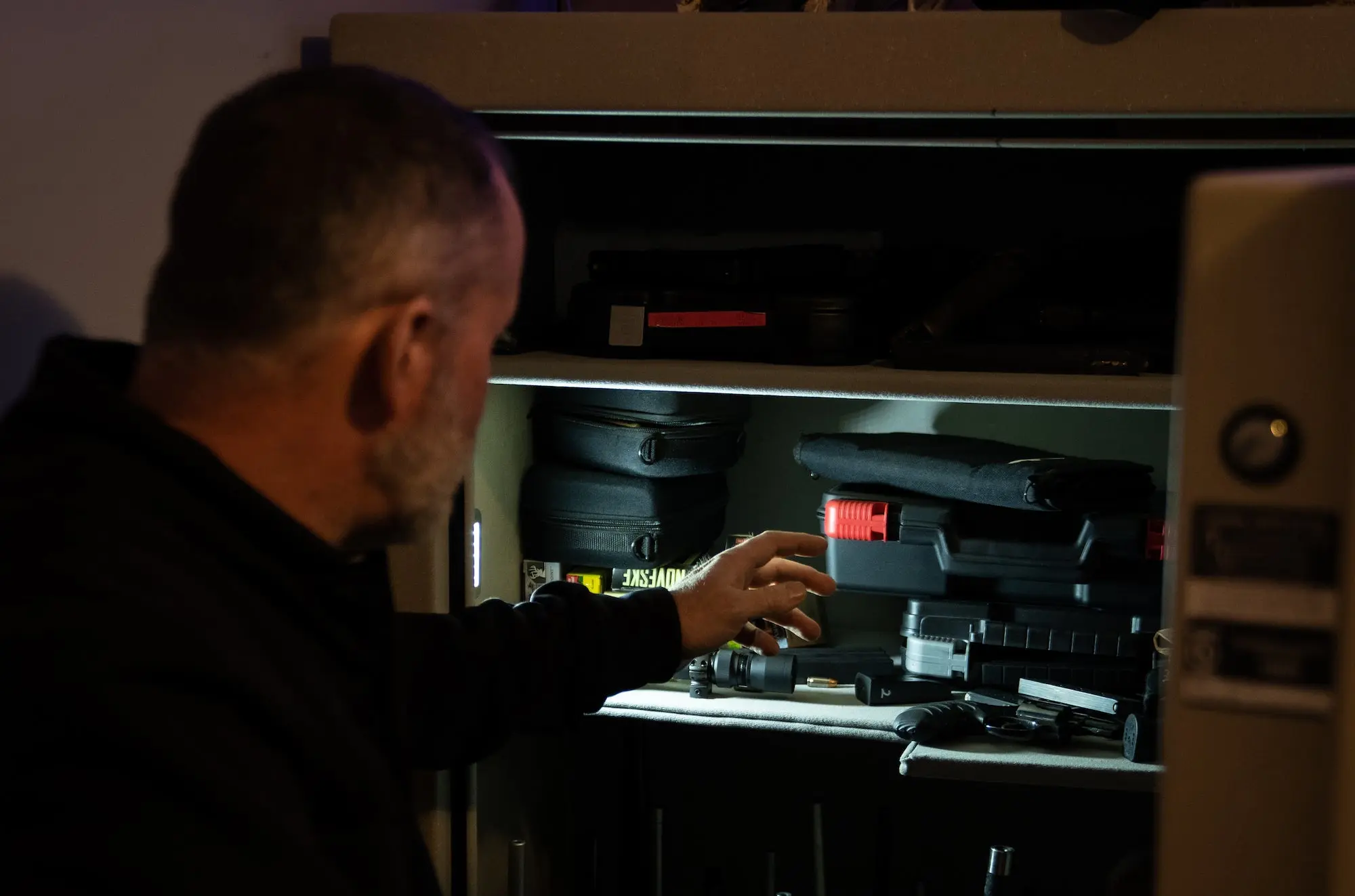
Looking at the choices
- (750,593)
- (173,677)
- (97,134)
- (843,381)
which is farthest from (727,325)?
(173,677)

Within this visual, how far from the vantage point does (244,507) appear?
0.75 m

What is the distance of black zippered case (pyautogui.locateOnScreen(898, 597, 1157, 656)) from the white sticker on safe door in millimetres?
494

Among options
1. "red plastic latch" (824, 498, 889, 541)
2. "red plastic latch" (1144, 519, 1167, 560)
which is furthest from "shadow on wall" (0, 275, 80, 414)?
"red plastic latch" (1144, 519, 1167, 560)

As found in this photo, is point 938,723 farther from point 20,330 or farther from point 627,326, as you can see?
point 20,330

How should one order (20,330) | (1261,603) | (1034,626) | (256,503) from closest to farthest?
1. (1261,603)
2. (256,503)
3. (20,330)
4. (1034,626)

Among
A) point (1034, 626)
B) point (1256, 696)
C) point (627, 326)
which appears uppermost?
point (627, 326)

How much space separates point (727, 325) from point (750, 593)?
0.96ft

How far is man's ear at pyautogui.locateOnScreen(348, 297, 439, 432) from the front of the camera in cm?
84

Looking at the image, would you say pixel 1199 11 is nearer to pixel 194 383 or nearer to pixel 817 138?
pixel 817 138

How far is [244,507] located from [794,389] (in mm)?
626

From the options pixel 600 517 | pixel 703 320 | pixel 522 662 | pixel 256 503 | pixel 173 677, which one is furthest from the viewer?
pixel 600 517

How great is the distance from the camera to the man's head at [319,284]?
800 millimetres

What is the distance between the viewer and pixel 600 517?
5.08ft

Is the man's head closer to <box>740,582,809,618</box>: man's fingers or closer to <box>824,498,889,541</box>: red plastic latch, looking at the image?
<box>740,582,809,618</box>: man's fingers
